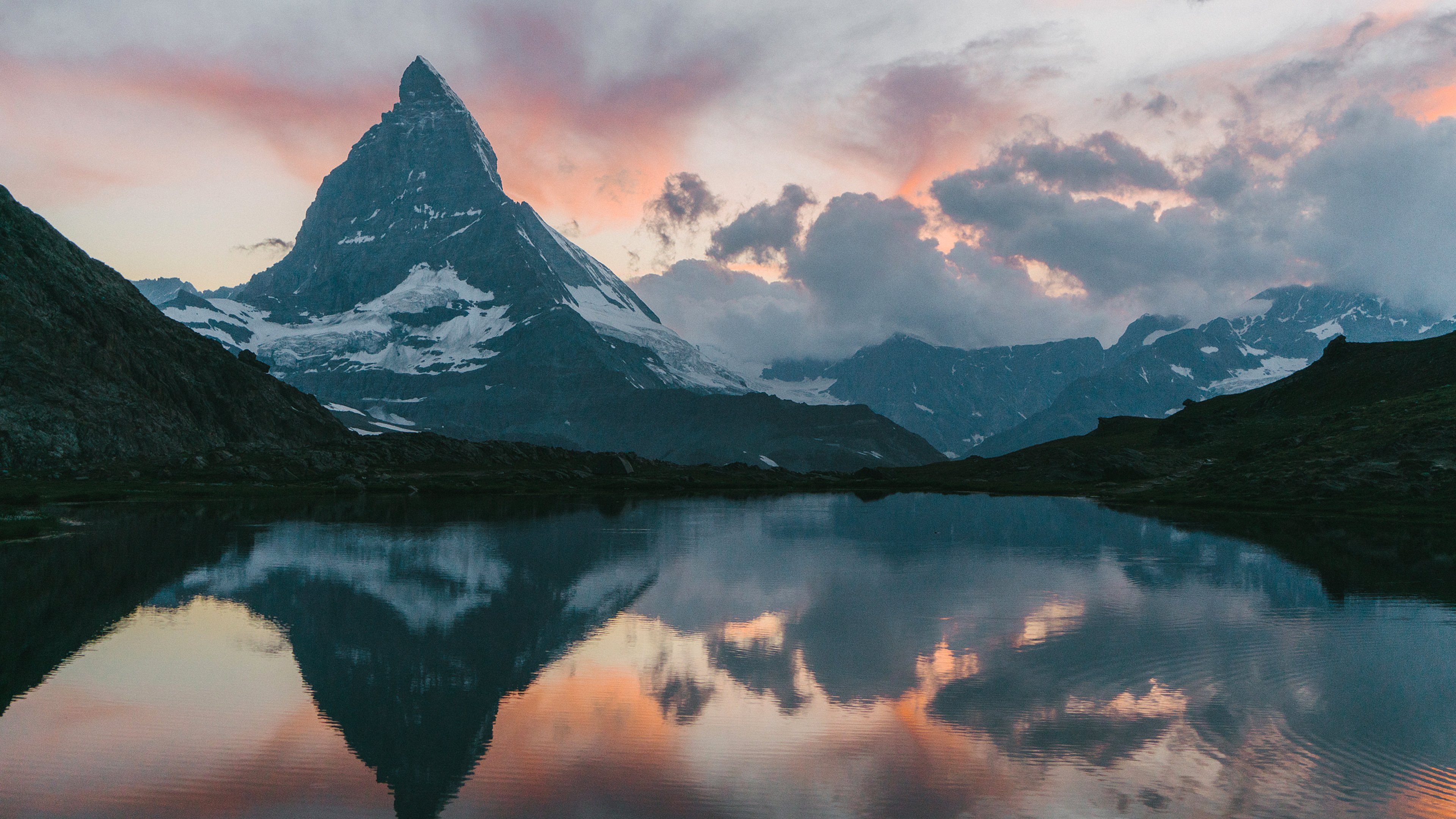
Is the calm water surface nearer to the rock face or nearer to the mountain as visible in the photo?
the mountain

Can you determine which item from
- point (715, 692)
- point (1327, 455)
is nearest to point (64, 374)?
point (715, 692)

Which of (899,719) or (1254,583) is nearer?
(899,719)

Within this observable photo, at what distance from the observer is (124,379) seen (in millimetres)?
183500

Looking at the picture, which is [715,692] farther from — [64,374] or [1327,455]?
[64,374]

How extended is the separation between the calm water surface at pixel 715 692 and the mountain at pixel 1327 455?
5204cm

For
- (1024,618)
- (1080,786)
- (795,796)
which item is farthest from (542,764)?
(1024,618)

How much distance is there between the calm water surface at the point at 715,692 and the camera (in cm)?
2288

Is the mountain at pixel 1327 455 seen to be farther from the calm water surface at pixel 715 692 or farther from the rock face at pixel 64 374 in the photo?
the rock face at pixel 64 374

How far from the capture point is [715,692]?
3225 cm

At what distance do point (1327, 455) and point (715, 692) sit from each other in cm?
11588

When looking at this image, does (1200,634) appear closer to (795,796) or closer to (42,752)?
(795,796)

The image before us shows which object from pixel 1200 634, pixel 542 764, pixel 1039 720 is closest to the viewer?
pixel 542 764

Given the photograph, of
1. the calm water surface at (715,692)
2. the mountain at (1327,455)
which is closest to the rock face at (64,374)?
the calm water surface at (715,692)

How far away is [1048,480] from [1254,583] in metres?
149
